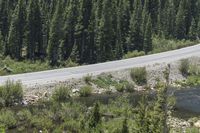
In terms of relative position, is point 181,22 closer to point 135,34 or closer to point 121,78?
point 135,34

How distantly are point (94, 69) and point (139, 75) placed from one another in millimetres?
6938

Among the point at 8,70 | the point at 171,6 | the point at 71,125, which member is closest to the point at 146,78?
the point at 8,70

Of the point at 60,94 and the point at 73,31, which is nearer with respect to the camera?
the point at 60,94

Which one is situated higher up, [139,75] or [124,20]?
[124,20]

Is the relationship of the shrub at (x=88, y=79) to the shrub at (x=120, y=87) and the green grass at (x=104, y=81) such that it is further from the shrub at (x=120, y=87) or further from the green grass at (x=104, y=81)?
the shrub at (x=120, y=87)

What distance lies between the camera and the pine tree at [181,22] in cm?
12012

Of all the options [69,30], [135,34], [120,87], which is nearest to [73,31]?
[69,30]

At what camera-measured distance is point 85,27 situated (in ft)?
319

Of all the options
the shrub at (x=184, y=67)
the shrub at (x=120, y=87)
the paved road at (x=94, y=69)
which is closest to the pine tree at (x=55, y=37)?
the paved road at (x=94, y=69)

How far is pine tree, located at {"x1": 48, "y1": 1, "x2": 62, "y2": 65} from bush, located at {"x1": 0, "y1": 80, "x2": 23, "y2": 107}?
32.9 m

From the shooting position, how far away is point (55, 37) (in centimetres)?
9219

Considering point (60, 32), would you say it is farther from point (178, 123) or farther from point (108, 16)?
point (178, 123)

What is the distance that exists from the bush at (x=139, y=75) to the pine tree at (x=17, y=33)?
3078 cm

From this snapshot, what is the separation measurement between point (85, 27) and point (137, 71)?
85.4ft
